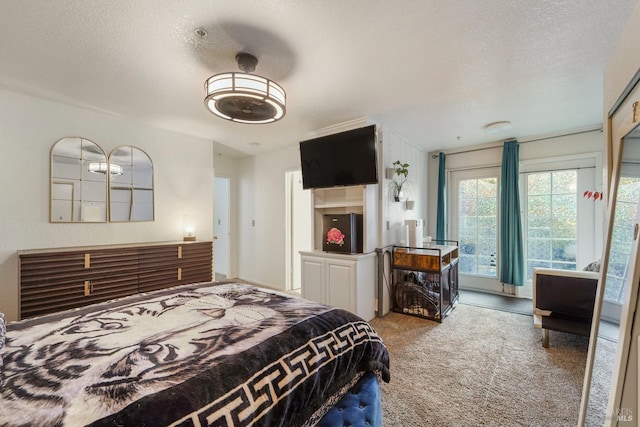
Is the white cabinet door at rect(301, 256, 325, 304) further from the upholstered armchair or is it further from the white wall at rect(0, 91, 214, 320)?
the upholstered armchair

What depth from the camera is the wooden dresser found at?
7.57 ft

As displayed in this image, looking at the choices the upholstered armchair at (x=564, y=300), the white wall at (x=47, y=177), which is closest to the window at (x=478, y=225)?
the upholstered armchair at (x=564, y=300)

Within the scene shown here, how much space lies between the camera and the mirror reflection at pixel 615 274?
1203 millimetres

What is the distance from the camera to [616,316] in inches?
48.1

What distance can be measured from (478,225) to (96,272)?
5.31 meters

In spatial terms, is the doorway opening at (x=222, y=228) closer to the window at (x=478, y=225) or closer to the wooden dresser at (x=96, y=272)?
the wooden dresser at (x=96, y=272)

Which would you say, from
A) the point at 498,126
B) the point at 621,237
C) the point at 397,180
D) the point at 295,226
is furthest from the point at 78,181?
the point at 498,126

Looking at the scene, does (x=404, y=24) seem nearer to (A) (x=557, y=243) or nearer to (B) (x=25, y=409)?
(B) (x=25, y=409)

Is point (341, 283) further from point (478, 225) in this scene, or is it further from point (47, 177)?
point (47, 177)

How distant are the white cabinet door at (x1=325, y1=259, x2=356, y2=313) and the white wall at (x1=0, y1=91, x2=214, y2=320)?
2251 mm

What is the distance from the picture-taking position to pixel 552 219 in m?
3.78

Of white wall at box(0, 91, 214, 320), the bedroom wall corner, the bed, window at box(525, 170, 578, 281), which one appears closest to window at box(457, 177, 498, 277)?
window at box(525, 170, 578, 281)

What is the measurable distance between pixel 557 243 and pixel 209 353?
474cm

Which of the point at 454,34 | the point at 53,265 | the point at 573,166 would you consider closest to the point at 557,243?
the point at 573,166
